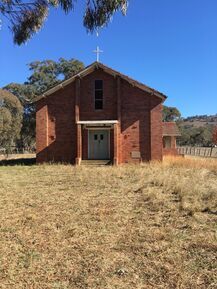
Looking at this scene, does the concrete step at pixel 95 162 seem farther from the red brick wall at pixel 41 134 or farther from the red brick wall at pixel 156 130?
the red brick wall at pixel 156 130

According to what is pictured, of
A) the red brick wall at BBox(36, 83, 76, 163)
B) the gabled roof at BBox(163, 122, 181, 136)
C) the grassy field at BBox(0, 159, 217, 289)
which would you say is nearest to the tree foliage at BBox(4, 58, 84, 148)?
the gabled roof at BBox(163, 122, 181, 136)

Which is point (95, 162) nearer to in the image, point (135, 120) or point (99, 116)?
point (99, 116)

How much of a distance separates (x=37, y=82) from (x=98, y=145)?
36.6 m

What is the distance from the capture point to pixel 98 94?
27.3 m

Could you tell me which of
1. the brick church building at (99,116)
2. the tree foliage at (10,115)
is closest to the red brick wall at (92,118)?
the brick church building at (99,116)

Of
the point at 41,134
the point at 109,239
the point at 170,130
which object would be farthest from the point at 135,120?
the point at 170,130

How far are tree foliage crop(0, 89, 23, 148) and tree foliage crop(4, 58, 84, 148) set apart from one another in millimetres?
2042

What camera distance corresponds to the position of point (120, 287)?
210 inches

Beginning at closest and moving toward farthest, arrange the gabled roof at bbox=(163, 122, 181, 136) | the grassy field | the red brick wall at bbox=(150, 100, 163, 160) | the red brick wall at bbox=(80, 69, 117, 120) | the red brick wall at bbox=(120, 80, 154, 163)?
the grassy field → the red brick wall at bbox=(150, 100, 163, 160) → the red brick wall at bbox=(120, 80, 154, 163) → the red brick wall at bbox=(80, 69, 117, 120) → the gabled roof at bbox=(163, 122, 181, 136)

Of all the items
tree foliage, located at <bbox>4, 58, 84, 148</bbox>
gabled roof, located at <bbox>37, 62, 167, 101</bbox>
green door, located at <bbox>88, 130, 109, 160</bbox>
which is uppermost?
tree foliage, located at <bbox>4, 58, 84, 148</bbox>

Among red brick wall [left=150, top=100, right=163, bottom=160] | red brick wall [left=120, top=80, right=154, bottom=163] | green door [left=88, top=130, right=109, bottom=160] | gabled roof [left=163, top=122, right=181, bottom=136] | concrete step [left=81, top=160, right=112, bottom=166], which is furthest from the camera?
gabled roof [left=163, top=122, right=181, bottom=136]

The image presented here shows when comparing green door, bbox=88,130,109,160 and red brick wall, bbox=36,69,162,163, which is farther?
green door, bbox=88,130,109,160

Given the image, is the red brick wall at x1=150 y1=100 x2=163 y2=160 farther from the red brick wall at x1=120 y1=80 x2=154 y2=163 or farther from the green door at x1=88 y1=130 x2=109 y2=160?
the green door at x1=88 y1=130 x2=109 y2=160

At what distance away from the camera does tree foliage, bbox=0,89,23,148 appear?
57938mm
